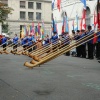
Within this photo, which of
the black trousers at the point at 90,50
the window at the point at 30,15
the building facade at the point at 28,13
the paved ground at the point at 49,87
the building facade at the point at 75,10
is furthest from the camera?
the window at the point at 30,15

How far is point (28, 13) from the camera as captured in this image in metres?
76.2

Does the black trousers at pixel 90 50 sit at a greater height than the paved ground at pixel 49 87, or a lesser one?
greater

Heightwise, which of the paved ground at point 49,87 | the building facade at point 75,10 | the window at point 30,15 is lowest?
the paved ground at point 49,87

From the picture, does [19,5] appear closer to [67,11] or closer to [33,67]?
[67,11]

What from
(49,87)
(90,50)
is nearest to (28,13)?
(90,50)

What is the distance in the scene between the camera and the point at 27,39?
24.0 meters

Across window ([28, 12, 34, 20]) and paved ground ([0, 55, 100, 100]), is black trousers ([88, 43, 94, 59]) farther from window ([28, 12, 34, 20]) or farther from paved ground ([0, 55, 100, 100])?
window ([28, 12, 34, 20])

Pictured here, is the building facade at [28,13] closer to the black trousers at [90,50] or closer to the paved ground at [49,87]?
the black trousers at [90,50]

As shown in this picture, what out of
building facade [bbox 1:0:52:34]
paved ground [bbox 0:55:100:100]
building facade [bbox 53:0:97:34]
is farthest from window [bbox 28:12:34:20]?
paved ground [bbox 0:55:100:100]

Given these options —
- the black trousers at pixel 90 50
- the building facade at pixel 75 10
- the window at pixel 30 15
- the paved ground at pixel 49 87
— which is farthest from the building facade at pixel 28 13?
the paved ground at pixel 49 87

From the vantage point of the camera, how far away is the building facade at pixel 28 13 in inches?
2864

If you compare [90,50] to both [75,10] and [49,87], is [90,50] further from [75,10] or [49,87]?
[75,10]

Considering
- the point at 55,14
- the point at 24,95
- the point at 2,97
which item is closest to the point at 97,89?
the point at 24,95

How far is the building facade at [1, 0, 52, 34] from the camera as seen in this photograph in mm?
72750
